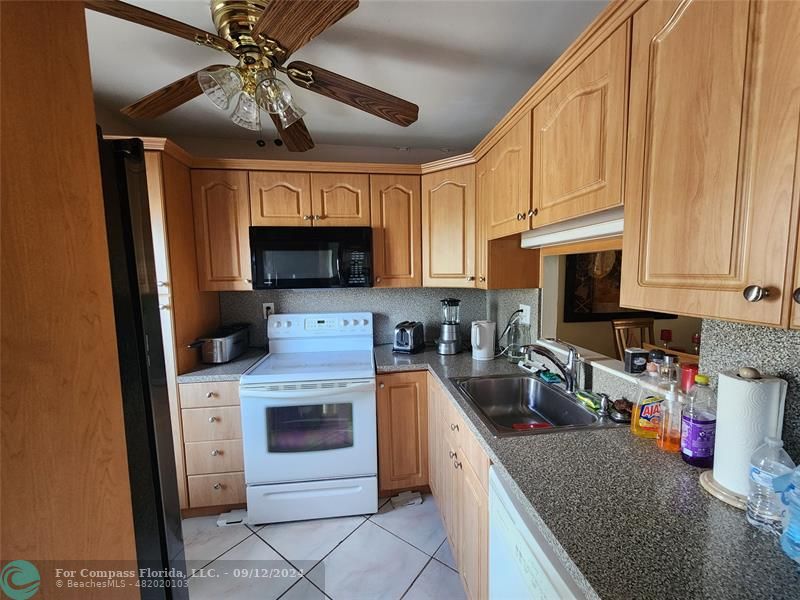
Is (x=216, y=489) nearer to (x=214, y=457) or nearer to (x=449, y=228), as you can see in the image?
(x=214, y=457)

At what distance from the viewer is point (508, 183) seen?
1.50 meters

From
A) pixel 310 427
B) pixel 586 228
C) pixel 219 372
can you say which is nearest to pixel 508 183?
pixel 586 228

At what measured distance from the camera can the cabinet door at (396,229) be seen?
2.14m

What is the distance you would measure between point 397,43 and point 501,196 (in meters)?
0.79

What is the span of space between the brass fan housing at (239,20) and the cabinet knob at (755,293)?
1.37 m

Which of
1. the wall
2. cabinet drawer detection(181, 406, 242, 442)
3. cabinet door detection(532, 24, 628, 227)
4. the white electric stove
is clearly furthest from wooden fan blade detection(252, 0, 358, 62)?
cabinet drawer detection(181, 406, 242, 442)

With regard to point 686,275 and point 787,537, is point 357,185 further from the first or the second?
point 787,537

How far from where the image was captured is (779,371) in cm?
76

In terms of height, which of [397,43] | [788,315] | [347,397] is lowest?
[347,397]

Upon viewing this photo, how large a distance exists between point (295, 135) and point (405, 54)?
23.3 inches

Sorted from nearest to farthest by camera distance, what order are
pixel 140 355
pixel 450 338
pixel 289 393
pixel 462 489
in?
1. pixel 140 355
2. pixel 462 489
3. pixel 289 393
4. pixel 450 338

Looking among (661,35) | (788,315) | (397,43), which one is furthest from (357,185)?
(788,315)

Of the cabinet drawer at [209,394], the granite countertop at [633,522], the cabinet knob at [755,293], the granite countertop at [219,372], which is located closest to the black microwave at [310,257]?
the granite countertop at [219,372]

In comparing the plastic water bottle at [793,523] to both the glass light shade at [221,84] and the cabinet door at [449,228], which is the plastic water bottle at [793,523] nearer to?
the cabinet door at [449,228]
